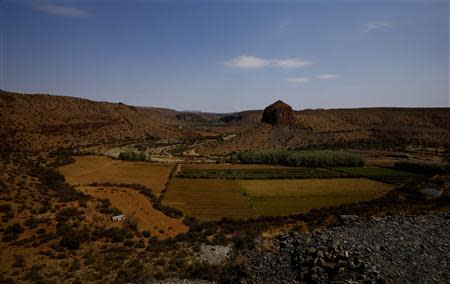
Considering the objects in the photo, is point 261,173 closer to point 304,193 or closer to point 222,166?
point 222,166

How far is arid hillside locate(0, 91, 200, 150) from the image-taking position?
89.8m

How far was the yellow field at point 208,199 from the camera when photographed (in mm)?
44906

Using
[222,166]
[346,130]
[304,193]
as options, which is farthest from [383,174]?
[346,130]

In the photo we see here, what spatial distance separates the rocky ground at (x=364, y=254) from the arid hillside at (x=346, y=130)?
103 meters

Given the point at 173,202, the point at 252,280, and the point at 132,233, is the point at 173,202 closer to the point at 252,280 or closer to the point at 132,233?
the point at 132,233

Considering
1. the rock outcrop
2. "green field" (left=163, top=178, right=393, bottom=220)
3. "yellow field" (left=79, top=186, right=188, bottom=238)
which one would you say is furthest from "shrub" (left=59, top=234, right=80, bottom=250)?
the rock outcrop

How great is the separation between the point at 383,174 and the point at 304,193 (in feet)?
91.4

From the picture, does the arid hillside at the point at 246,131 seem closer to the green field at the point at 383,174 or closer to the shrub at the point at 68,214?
the green field at the point at 383,174

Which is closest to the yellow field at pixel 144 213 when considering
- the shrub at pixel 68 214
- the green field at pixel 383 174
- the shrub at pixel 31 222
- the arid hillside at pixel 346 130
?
the shrub at pixel 68 214

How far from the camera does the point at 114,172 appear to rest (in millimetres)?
72750

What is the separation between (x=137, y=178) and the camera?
6881 centimetres

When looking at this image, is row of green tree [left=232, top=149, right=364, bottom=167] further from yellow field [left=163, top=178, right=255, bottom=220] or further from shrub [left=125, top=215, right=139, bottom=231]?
shrub [left=125, top=215, right=139, bottom=231]

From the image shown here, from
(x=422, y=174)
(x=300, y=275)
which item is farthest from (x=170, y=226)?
(x=422, y=174)

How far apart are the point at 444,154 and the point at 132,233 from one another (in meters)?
111
